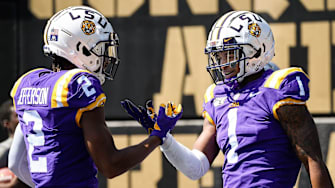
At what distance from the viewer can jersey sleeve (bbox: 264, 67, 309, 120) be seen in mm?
3000

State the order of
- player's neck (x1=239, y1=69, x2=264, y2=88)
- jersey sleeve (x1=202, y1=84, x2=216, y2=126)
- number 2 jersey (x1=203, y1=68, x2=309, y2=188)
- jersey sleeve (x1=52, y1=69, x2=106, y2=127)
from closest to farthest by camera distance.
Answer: jersey sleeve (x1=52, y1=69, x2=106, y2=127) → number 2 jersey (x1=203, y1=68, x2=309, y2=188) → player's neck (x1=239, y1=69, x2=264, y2=88) → jersey sleeve (x1=202, y1=84, x2=216, y2=126)

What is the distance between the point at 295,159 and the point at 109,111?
2.92 meters

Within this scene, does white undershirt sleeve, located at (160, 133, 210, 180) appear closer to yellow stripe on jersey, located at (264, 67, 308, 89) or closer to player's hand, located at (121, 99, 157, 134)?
player's hand, located at (121, 99, 157, 134)

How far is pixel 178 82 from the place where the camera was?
5.66 metres

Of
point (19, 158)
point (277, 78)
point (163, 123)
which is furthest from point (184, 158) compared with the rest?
point (19, 158)

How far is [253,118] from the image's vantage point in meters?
3.12

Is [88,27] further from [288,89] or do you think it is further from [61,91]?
[288,89]

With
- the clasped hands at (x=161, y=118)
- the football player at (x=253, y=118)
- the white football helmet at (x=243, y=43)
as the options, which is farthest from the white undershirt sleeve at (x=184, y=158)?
the white football helmet at (x=243, y=43)

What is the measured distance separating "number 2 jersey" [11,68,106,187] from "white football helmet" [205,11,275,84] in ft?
2.34

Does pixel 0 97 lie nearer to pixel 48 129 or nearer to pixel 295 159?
pixel 48 129

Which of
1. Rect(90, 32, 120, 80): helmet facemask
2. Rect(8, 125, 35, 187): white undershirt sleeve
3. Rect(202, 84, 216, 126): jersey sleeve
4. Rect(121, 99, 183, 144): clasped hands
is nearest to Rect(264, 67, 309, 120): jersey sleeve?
Rect(202, 84, 216, 126): jersey sleeve

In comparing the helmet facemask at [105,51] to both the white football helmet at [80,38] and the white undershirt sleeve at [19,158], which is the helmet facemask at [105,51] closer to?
the white football helmet at [80,38]

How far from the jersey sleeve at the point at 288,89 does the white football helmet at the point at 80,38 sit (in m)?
0.89

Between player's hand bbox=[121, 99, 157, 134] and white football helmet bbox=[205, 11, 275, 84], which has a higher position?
white football helmet bbox=[205, 11, 275, 84]
